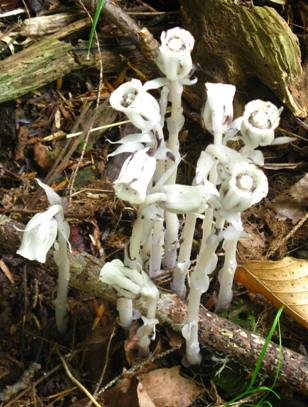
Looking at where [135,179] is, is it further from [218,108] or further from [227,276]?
[227,276]

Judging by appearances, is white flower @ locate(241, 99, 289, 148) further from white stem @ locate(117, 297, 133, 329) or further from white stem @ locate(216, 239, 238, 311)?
white stem @ locate(117, 297, 133, 329)

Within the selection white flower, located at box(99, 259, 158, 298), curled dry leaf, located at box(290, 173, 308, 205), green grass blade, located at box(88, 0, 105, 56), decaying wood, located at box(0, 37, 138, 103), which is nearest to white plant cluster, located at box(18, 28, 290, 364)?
white flower, located at box(99, 259, 158, 298)

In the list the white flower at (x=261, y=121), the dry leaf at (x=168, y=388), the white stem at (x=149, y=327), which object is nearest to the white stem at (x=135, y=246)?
the white stem at (x=149, y=327)

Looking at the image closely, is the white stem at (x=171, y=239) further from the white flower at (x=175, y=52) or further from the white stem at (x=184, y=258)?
the white flower at (x=175, y=52)

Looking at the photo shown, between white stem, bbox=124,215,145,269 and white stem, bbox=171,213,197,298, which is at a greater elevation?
white stem, bbox=124,215,145,269

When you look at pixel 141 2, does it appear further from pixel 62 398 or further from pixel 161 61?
pixel 62 398
